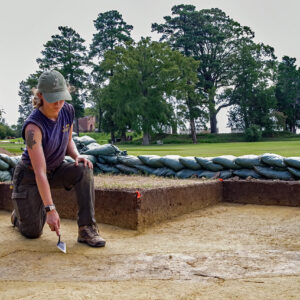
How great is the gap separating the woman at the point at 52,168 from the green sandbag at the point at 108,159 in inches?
140

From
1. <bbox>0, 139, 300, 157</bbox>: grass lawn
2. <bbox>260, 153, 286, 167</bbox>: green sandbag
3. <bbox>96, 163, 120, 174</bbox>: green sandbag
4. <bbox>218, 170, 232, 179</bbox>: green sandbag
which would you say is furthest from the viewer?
<bbox>0, 139, 300, 157</bbox>: grass lawn

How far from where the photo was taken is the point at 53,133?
313cm

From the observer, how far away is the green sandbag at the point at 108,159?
22.9 feet

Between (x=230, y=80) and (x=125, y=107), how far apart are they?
56.9ft

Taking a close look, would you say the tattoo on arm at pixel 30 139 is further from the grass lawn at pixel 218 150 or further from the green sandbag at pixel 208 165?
the grass lawn at pixel 218 150

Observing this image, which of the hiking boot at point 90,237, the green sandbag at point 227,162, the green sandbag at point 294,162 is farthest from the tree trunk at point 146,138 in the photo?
the hiking boot at point 90,237

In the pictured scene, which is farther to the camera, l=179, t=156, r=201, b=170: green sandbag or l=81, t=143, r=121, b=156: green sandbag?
l=81, t=143, r=121, b=156: green sandbag

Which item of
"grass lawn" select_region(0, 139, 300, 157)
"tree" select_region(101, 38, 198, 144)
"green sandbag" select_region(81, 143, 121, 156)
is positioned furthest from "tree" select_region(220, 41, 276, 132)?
"green sandbag" select_region(81, 143, 121, 156)

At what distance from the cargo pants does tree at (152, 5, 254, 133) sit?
42.9 metres

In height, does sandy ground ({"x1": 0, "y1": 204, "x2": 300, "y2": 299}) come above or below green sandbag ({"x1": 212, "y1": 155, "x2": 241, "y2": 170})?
below

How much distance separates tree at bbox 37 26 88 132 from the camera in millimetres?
46812

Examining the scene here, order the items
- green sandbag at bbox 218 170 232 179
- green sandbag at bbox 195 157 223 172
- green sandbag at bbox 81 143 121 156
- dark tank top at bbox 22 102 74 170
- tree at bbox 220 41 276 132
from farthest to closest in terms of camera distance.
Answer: tree at bbox 220 41 276 132, green sandbag at bbox 81 143 121 156, green sandbag at bbox 195 157 223 172, green sandbag at bbox 218 170 232 179, dark tank top at bbox 22 102 74 170

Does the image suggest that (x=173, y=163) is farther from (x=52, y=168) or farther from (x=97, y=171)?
(x=52, y=168)

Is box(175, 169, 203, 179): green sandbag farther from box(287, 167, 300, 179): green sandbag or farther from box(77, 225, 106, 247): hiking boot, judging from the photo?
box(77, 225, 106, 247): hiking boot
